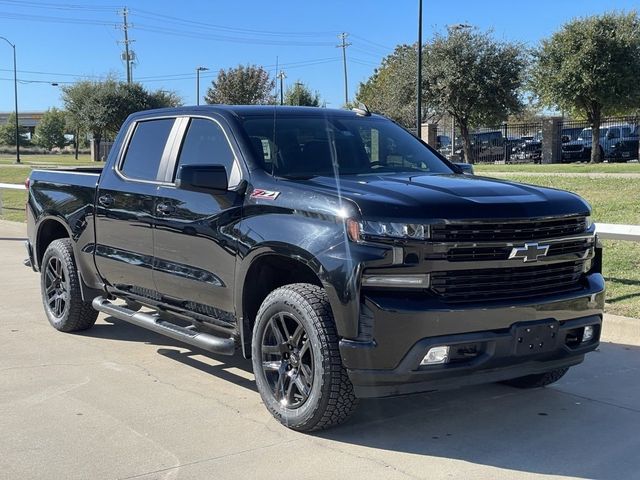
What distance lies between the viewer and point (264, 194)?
4664 millimetres

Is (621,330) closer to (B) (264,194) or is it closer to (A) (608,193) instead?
(B) (264,194)

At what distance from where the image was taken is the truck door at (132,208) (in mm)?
5719

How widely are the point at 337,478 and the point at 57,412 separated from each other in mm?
2115

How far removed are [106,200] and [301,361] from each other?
8.85ft

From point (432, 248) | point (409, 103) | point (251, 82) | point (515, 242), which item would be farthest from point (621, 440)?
point (251, 82)

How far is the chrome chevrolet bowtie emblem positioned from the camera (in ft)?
13.7

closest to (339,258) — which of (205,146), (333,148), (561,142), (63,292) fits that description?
(333,148)

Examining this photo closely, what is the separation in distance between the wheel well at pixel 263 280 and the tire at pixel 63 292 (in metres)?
2.61

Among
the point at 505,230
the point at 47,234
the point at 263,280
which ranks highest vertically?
the point at 505,230

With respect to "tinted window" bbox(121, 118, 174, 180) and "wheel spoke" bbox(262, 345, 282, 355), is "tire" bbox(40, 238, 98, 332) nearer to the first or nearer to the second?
"tinted window" bbox(121, 118, 174, 180)

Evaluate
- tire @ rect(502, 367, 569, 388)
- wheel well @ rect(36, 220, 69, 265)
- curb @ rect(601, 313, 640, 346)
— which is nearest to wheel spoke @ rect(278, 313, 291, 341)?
tire @ rect(502, 367, 569, 388)

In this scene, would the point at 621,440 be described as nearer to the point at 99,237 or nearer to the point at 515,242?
the point at 515,242

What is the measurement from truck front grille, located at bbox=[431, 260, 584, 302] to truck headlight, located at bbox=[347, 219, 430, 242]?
0.24 m

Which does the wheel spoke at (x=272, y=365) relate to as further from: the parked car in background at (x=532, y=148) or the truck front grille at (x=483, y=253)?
the parked car in background at (x=532, y=148)
